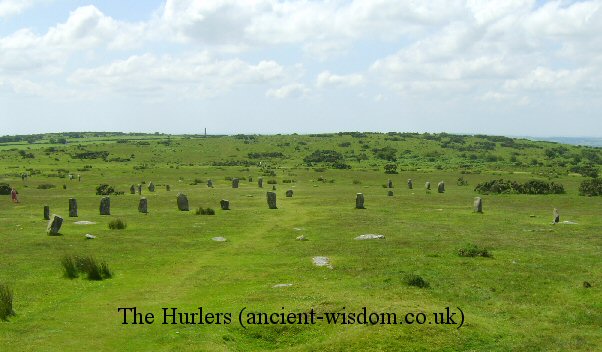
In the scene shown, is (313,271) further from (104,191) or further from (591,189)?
(104,191)

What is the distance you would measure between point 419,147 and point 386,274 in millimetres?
120882

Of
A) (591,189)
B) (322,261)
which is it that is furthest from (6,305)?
(591,189)

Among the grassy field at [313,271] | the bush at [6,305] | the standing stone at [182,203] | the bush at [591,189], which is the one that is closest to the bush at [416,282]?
the grassy field at [313,271]

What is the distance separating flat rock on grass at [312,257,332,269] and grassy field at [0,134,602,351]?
0.95 meters

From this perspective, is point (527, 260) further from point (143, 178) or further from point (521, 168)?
point (521, 168)

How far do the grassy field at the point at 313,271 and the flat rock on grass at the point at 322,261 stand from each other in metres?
0.95

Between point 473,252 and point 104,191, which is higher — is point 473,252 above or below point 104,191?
above

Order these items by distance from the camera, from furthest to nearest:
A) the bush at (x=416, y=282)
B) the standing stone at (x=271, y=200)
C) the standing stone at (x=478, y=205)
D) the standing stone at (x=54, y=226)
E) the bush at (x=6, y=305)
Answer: the standing stone at (x=271, y=200), the standing stone at (x=478, y=205), the standing stone at (x=54, y=226), the bush at (x=416, y=282), the bush at (x=6, y=305)

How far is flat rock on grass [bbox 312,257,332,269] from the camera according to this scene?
26103mm

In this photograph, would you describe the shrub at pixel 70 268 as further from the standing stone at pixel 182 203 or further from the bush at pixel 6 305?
the standing stone at pixel 182 203

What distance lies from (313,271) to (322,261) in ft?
6.19

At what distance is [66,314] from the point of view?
741 inches

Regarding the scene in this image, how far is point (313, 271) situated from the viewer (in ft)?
81.9

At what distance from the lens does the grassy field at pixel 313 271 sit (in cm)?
1680
